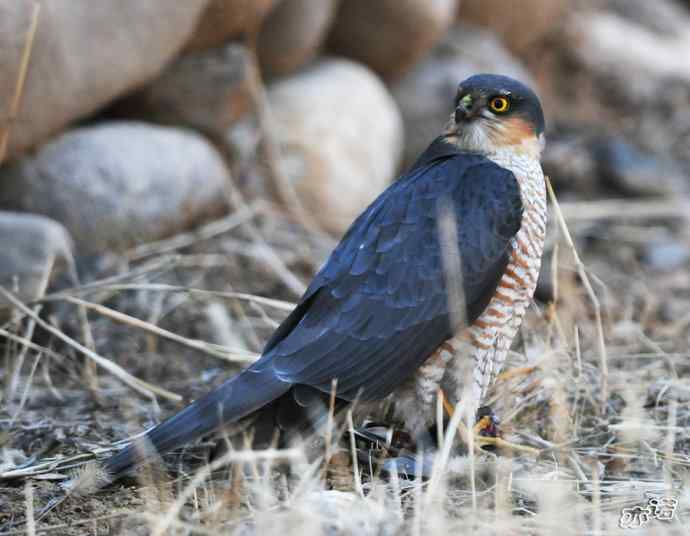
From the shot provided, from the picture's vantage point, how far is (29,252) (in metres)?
5.16

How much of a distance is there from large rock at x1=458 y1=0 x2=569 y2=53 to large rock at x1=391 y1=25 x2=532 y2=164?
52 centimetres

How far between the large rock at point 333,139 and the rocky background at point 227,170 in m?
0.02

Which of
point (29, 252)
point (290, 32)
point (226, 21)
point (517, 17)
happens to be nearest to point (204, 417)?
point (29, 252)

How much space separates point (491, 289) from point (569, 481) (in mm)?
679

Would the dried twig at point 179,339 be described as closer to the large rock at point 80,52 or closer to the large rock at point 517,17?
the large rock at point 80,52

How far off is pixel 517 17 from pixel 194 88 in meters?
3.84

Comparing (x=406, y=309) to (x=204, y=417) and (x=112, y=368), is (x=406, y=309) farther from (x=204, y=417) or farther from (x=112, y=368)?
(x=112, y=368)

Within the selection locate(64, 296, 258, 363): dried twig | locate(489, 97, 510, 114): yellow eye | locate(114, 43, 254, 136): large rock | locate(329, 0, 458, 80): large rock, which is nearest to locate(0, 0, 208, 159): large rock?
locate(114, 43, 254, 136): large rock

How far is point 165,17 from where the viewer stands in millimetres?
5938

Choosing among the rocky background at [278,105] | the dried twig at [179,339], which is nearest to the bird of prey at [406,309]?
the dried twig at [179,339]

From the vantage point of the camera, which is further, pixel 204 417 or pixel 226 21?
pixel 226 21

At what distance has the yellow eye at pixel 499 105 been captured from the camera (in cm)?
411

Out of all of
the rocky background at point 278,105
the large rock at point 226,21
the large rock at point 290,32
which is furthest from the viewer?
the large rock at point 290,32

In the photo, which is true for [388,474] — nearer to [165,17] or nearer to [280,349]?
[280,349]
